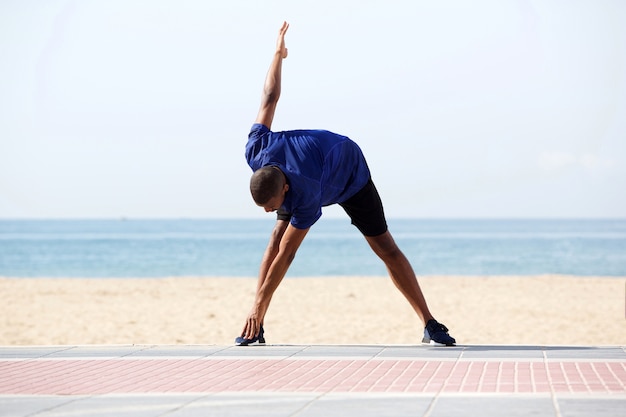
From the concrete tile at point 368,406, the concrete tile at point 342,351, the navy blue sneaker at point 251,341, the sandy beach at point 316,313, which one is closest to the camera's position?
the concrete tile at point 368,406

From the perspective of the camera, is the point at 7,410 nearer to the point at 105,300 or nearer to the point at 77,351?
the point at 77,351

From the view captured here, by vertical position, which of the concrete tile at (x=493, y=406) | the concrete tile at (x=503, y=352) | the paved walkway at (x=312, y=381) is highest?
the concrete tile at (x=493, y=406)

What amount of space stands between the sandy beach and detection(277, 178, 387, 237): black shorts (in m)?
6.05

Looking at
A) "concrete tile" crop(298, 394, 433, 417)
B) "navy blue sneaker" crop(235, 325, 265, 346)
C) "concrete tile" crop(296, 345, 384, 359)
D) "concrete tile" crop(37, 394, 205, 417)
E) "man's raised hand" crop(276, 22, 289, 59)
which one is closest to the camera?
"concrete tile" crop(298, 394, 433, 417)

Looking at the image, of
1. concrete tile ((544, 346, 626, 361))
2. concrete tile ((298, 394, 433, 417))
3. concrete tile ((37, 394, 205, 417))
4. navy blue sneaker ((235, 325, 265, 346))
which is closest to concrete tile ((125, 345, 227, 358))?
navy blue sneaker ((235, 325, 265, 346))

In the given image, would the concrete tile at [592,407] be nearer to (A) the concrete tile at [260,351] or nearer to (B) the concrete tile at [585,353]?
(B) the concrete tile at [585,353]

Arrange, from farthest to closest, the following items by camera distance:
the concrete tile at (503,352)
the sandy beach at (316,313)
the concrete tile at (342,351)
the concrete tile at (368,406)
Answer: the sandy beach at (316,313) < the concrete tile at (342,351) < the concrete tile at (503,352) < the concrete tile at (368,406)

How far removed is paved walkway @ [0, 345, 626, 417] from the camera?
14.9 ft

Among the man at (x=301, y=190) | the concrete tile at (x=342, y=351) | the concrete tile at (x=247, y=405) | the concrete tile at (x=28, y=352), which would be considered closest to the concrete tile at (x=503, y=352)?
Result: the man at (x=301, y=190)

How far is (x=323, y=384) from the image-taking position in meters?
5.27

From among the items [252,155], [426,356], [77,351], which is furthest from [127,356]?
[426,356]

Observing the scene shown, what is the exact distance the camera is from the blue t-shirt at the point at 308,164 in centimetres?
642

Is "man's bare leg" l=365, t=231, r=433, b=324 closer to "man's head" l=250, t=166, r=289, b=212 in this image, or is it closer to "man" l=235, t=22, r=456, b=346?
"man" l=235, t=22, r=456, b=346

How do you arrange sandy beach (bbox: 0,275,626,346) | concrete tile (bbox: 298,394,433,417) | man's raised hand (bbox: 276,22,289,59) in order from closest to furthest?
concrete tile (bbox: 298,394,433,417), man's raised hand (bbox: 276,22,289,59), sandy beach (bbox: 0,275,626,346)
